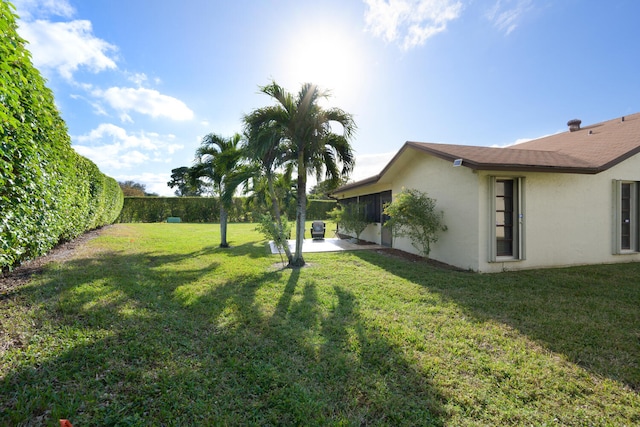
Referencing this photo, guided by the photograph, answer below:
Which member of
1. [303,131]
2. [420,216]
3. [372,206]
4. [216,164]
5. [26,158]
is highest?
[303,131]

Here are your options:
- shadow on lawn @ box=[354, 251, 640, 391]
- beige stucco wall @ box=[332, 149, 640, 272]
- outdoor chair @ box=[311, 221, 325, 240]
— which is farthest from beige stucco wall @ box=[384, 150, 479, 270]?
outdoor chair @ box=[311, 221, 325, 240]

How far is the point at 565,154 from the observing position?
8.88 meters

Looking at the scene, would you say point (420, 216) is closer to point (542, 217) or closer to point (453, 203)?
point (453, 203)

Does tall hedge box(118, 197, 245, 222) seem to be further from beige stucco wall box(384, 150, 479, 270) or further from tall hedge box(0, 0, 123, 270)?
tall hedge box(0, 0, 123, 270)

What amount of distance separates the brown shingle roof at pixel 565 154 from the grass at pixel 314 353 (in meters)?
2.89

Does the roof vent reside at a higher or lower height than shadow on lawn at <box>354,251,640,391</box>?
higher

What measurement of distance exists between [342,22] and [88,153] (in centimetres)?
1001

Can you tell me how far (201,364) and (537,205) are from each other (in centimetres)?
884

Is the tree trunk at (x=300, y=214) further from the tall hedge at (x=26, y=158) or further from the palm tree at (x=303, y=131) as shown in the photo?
the tall hedge at (x=26, y=158)

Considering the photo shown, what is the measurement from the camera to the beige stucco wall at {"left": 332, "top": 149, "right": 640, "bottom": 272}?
7348mm

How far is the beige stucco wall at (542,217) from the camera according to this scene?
289 inches

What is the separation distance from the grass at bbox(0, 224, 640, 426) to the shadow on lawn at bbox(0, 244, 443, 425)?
0.6 inches

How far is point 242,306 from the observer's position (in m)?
4.68

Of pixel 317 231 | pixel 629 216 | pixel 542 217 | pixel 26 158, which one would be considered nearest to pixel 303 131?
pixel 26 158
